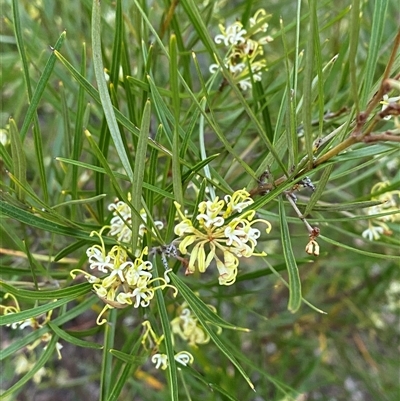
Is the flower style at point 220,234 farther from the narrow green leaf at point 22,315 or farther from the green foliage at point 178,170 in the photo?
the narrow green leaf at point 22,315

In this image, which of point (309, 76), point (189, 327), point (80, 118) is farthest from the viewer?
point (189, 327)

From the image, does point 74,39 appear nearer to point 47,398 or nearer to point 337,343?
point 337,343

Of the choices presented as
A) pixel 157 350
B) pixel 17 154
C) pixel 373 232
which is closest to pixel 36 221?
pixel 17 154

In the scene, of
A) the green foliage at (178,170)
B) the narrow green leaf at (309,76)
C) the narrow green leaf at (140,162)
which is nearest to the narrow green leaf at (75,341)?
the green foliage at (178,170)

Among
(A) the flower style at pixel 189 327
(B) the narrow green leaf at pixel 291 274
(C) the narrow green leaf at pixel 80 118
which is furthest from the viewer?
(A) the flower style at pixel 189 327

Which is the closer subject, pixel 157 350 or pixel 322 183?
pixel 322 183

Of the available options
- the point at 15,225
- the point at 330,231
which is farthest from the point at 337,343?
the point at 15,225

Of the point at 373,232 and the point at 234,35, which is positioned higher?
the point at 234,35

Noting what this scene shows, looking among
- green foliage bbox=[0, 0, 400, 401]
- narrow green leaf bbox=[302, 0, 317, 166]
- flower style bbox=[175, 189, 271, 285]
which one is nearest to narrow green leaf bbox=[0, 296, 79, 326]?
green foliage bbox=[0, 0, 400, 401]

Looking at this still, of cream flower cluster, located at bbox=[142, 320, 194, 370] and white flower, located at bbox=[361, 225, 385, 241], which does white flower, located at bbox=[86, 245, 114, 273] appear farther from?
white flower, located at bbox=[361, 225, 385, 241]

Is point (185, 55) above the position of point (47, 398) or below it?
above

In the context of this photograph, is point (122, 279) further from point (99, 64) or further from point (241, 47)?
point (241, 47)
